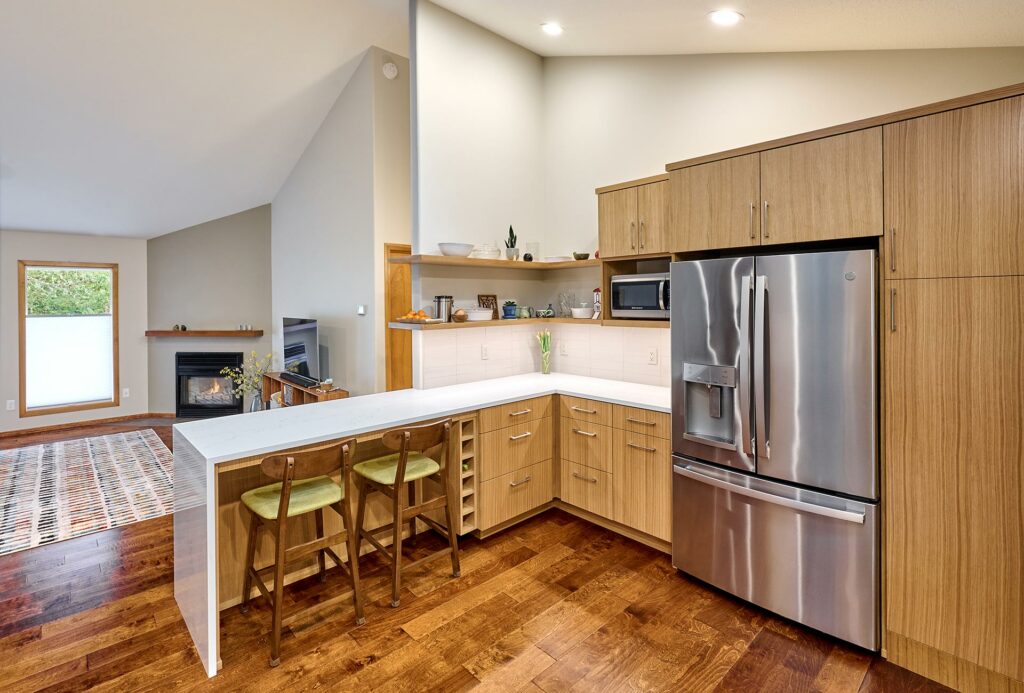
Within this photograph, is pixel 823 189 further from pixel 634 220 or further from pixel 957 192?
pixel 634 220

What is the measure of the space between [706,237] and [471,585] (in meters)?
2.16

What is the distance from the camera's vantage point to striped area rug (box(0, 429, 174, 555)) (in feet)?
11.4

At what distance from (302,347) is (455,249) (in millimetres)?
2872

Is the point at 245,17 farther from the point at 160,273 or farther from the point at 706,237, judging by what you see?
the point at 160,273

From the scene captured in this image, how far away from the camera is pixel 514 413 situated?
10.3ft

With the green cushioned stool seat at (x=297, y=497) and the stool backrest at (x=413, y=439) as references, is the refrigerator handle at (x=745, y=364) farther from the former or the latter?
the green cushioned stool seat at (x=297, y=497)

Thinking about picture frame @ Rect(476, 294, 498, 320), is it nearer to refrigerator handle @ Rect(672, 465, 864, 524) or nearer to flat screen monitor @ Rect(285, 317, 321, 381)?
refrigerator handle @ Rect(672, 465, 864, 524)

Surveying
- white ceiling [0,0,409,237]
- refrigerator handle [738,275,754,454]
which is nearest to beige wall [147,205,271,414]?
white ceiling [0,0,409,237]

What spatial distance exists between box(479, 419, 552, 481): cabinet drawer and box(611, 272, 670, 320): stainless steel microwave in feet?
2.96

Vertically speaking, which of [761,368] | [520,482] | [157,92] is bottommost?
[520,482]

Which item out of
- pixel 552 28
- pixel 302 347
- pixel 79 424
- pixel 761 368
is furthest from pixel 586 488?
pixel 79 424

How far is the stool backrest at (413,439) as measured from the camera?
2.42 m

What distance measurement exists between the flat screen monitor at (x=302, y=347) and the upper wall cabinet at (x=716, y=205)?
12.4ft

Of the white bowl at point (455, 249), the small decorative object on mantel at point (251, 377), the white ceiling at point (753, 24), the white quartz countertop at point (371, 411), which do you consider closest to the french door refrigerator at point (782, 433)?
the white quartz countertop at point (371, 411)
